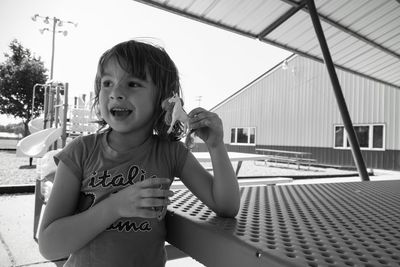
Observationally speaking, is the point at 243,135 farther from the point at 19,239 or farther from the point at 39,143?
the point at 19,239

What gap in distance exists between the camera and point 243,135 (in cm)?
2042

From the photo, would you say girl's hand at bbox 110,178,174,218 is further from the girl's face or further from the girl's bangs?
the girl's bangs

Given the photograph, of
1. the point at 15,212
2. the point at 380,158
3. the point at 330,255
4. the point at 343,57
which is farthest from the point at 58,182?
the point at 380,158

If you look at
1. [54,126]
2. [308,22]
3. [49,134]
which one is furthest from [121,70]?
[54,126]

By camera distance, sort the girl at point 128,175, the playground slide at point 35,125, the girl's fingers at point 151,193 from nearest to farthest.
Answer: the girl's fingers at point 151,193, the girl at point 128,175, the playground slide at point 35,125

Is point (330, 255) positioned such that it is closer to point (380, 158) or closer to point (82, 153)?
point (82, 153)

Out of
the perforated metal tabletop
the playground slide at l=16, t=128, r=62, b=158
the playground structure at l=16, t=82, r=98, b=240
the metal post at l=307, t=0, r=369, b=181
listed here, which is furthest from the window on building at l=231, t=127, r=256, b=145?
the perforated metal tabletop

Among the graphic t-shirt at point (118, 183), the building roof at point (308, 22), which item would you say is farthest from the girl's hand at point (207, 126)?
the building roof at point (308, 22)

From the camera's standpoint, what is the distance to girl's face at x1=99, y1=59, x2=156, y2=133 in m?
1.06

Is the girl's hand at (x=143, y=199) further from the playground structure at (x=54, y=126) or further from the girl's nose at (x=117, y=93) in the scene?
the playground structure at (x=54, y=126)

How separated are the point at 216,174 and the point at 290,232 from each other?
311 millimetres

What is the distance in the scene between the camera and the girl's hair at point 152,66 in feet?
3.67

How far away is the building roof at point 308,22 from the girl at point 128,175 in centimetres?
222

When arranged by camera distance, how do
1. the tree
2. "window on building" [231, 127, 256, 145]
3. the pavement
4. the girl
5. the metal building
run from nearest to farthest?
A: the girl < the pavement < the metal building < "window on building" [231, 127, 256, 145] < the tree
